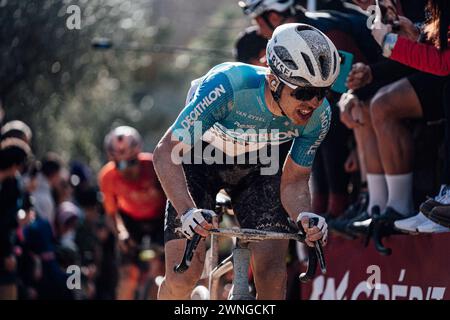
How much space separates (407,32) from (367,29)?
1.11 meters

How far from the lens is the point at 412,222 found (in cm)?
734

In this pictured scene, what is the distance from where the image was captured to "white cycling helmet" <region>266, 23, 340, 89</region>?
607 cm

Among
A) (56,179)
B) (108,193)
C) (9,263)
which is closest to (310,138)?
(9,263)

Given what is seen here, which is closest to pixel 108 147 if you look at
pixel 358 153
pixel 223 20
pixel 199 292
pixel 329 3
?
pixel 329 3

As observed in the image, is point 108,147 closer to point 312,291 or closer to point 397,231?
point 312,291

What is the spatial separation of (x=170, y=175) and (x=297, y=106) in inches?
34.3

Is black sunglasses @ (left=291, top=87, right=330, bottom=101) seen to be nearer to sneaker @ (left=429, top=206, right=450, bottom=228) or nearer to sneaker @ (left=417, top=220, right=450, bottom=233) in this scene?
sneaker @ (left=429, top=206, right=450, bottom=228)

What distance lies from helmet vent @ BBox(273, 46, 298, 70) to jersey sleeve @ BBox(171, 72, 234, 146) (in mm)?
404

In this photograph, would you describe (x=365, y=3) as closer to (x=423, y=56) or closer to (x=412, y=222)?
(x=423, y=56)

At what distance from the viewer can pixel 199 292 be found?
754cm

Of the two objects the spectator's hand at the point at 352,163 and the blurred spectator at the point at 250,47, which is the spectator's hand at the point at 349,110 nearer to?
the spectator's hand at the point at 352,163

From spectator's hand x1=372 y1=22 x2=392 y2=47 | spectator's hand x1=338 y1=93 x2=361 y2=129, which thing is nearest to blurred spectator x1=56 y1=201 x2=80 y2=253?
spectator's hand x1=338 y1=93 x2=361 y2=129

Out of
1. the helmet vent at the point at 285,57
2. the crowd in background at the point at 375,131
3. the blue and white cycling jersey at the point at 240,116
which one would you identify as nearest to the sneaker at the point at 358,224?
the crowd in background at the point at 375,131
